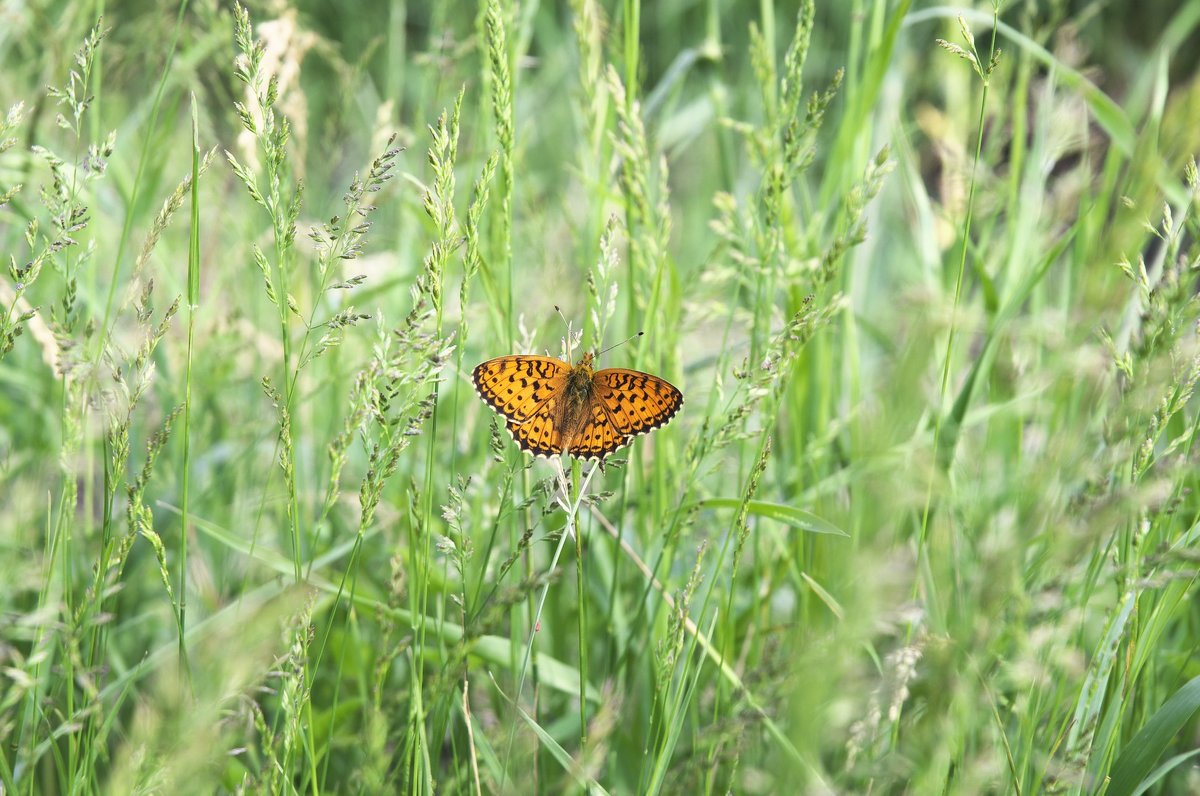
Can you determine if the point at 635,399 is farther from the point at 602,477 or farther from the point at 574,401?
the point at 602,477

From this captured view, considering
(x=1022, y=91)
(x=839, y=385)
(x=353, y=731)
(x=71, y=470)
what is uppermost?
(x=1022, y=91)

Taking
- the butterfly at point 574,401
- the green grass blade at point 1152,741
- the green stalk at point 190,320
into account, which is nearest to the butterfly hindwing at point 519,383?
the butterfly at point 574,401

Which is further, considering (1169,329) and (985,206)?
(985,206)

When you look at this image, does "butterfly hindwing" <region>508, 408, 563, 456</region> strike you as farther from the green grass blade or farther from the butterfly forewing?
the green grass blade

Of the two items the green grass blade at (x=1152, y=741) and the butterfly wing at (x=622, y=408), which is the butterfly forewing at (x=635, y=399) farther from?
the green grass blade at (x=1152, y=741)

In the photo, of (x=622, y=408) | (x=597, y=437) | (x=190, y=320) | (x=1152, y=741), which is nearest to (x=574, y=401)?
(x=622, y=408)

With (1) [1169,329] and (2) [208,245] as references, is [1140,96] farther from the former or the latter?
(2) [208,245]

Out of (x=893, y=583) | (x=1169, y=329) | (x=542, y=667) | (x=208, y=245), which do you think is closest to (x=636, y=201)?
(x=542, y=667)
